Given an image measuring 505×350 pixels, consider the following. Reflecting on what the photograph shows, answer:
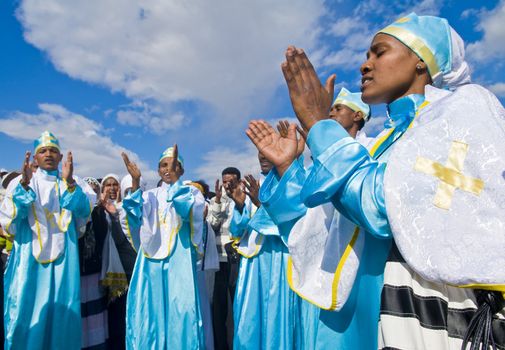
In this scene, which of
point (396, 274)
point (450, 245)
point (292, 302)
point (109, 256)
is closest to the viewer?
point (450, 245)

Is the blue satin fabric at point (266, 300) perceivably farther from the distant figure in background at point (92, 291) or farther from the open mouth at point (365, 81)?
the open mouth at point (365, 81)

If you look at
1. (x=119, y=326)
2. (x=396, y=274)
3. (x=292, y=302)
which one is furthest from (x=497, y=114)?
(x=119, y=326)

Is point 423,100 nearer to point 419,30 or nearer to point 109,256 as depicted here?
point 419,30

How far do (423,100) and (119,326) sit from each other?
6.41m

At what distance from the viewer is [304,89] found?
5.15 feet

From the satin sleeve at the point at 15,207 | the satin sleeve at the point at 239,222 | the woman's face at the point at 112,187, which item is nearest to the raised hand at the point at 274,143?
the satin sleeve at the point at 239,222

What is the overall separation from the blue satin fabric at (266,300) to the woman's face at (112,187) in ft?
12.1

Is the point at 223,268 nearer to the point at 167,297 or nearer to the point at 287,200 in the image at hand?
the point at 167,297

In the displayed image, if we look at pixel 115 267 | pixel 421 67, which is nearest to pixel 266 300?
pixel 115 267

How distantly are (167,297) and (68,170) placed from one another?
Result: 6.84 ft

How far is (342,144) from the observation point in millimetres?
1361

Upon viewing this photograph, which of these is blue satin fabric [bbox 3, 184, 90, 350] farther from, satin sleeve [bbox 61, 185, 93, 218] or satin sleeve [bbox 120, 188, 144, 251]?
satin sleeve [bbox 120, 188, 144, 251]

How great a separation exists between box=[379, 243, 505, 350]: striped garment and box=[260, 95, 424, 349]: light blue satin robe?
0.14 m

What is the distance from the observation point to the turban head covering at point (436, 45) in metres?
1.64
